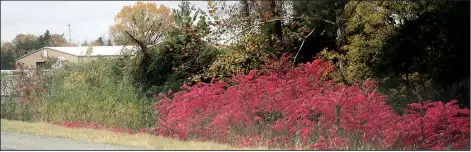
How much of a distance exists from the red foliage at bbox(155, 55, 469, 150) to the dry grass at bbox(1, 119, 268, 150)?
0.47m

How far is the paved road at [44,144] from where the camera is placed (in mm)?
9383

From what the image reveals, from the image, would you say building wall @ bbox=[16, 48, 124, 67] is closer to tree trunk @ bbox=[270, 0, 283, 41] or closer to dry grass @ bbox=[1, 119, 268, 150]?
dry grass @ bbox=[1, 119, 268, 150]

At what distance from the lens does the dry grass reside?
9461mm

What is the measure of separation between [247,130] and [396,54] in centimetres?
345

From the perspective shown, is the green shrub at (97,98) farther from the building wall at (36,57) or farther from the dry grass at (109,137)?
the dry grass at (109,137)

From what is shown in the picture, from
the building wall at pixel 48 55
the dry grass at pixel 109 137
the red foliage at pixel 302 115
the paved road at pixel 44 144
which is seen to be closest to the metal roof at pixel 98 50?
the building wall at pixel 48 55

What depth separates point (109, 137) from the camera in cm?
1060

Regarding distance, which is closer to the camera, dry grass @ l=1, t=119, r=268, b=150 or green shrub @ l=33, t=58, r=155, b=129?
dry grass @ l=1, t=119, r=268, b=150

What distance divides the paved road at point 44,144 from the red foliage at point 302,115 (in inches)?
67.3

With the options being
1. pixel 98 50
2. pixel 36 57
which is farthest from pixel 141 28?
pixel 36 57

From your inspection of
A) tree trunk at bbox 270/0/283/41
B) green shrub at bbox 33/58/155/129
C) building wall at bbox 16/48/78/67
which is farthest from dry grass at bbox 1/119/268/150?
tree trunk at bbox 270/0/283/41

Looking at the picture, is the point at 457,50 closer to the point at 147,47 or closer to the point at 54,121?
the point at 147,47

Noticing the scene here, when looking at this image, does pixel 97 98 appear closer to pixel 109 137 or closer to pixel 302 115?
pixel 109 137

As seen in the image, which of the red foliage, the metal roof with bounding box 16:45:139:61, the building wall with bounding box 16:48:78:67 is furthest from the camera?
the metal roof with bounding box 16:45:139:61
